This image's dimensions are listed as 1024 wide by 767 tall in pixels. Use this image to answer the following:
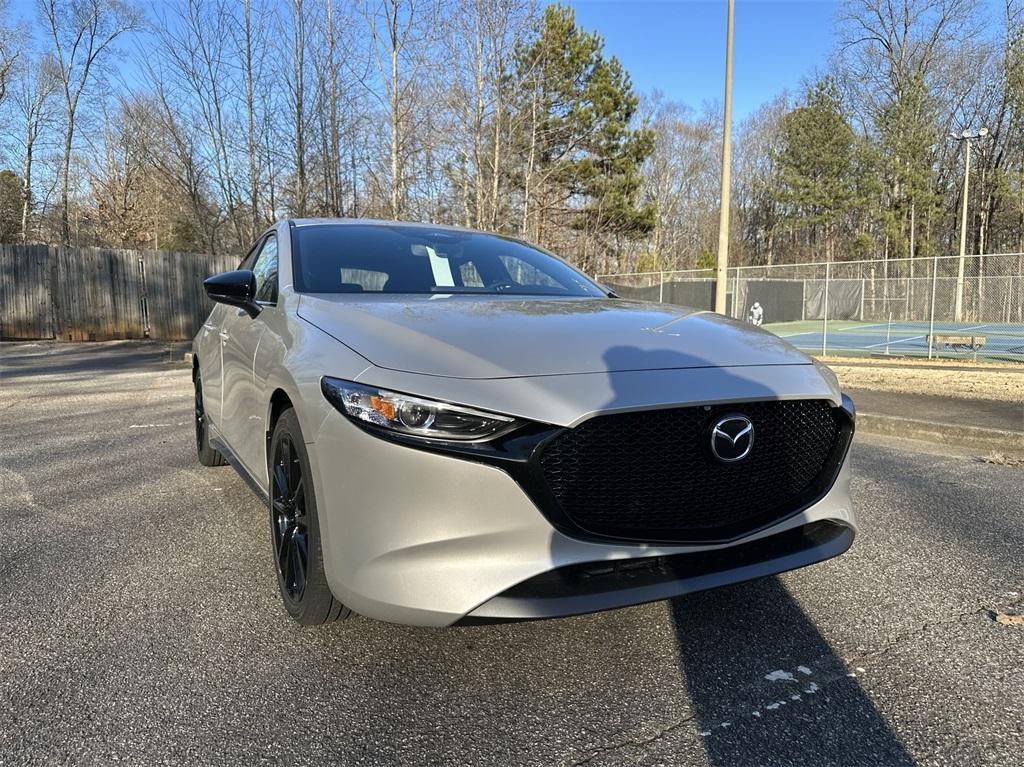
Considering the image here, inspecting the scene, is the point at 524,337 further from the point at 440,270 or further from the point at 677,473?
the point at 440,270

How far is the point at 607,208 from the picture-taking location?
108 ft

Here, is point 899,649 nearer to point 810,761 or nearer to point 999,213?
point 810,761

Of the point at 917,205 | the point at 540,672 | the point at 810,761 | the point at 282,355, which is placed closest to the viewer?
the point at 810,761

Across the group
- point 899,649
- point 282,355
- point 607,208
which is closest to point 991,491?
point 899,649

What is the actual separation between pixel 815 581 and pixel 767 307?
28.7 m

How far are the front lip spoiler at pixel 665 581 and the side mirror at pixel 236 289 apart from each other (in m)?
2.05

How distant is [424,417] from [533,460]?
333 mm

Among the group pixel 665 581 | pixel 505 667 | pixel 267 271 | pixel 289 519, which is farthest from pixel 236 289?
pixel 665 581

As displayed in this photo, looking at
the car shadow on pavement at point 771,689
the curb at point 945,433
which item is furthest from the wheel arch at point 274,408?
the curb at point 945,433

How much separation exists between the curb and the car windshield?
4.23 meters

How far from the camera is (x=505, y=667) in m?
2.37

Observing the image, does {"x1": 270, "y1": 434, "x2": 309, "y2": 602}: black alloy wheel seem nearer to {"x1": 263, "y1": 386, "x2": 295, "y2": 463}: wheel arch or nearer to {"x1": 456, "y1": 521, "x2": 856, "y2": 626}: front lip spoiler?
{"x1": 263, "y1": 386, "x2": 295, "y2": 463}: wheel arch

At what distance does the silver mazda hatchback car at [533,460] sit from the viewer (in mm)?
1994

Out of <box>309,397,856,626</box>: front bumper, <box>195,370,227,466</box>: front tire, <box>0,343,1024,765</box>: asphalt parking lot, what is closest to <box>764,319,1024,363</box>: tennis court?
<box>0,343,1024,765</box>: asphalt parking lot
